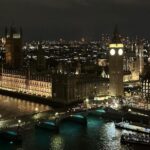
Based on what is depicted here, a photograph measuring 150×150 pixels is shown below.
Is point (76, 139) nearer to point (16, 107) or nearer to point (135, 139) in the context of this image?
point (135, 139)

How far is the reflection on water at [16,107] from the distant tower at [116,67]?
4.22 metres

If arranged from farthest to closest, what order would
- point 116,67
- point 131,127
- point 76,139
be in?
point 116,67 → point 131,127 → point 76,139

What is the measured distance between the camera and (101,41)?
84.6 meters

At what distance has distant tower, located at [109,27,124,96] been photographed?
2478cm

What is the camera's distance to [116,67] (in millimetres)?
25000

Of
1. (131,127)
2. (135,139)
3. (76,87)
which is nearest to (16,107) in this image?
(76,87)

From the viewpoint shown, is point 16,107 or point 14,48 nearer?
point 16,107

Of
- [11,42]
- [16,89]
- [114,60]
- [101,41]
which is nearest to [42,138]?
[114,60]

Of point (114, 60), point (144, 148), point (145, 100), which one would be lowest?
point (144, 148)

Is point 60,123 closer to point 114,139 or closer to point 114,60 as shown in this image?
point 114,139

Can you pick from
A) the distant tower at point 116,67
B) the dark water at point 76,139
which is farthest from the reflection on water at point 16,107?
the distant tower at point 116,67

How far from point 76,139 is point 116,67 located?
885 cm

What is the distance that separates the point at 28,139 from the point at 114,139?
137 inches

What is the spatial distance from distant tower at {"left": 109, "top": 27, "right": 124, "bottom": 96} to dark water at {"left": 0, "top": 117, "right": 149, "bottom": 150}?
5543 mm
